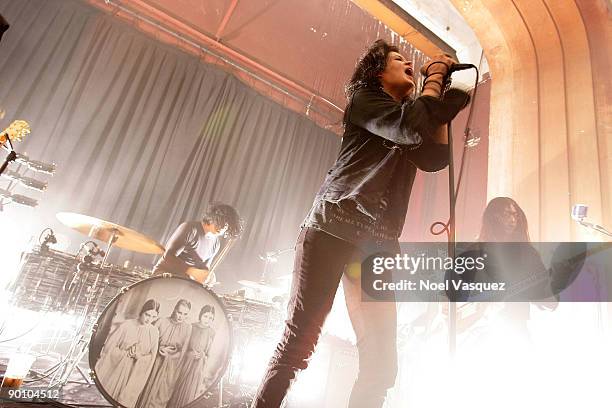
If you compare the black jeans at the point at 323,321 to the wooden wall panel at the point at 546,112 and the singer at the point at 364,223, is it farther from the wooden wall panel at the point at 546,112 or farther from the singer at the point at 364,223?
the wooden wall panel at the point at 546,112

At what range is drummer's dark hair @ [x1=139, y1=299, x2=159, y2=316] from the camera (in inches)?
74.0

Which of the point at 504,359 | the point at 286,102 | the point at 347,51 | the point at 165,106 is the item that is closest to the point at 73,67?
the point at 165,106

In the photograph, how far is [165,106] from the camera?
5.76 meters

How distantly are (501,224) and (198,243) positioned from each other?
8.65 feet

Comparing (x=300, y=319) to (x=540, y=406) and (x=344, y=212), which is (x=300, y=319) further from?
(x=540, y=406)

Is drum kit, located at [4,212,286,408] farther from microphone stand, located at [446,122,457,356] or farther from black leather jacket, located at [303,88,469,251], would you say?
microphone stand, located at [446,122,457,356]

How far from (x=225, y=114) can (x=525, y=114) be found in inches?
179

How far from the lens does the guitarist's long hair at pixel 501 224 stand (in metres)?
2.78

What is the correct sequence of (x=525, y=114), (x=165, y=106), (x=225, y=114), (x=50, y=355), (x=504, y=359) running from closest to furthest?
(x=504, y=359), (x=525, y=114), (x=50, y=355), (x=165, y=106), (x=225, y=114)

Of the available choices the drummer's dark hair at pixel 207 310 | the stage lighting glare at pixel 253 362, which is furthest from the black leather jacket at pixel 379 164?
the stage lighting glare at pixel 253 362

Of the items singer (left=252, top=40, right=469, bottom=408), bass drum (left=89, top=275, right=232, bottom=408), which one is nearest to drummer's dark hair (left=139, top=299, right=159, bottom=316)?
bass drum (left=89, top=275, right=232, bottom=408)

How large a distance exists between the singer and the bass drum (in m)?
0.96

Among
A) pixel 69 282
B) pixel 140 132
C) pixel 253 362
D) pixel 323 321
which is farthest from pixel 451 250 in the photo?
pixel 140 132

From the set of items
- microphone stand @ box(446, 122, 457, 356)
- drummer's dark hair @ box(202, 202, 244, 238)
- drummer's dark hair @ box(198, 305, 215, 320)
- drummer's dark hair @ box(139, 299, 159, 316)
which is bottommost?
drummer's dark hair @ box(139, 299, 159, 316)
